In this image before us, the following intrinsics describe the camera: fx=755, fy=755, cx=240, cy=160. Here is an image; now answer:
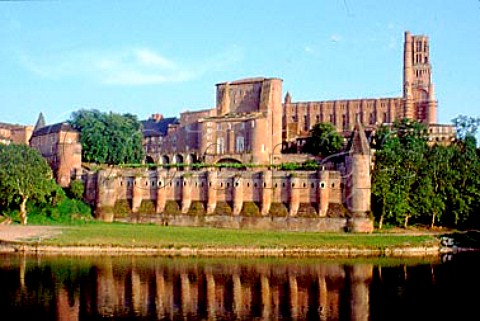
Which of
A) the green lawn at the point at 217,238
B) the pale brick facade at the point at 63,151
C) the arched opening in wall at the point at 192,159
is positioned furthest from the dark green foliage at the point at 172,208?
the arched opening in wall at the point at 192,159

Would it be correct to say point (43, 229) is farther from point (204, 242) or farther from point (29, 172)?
point (204, 242)

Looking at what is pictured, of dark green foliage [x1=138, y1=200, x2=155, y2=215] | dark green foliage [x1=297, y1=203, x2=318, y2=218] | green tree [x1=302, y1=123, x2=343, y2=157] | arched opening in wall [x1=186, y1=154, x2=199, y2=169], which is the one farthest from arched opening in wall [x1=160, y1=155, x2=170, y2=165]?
dark green foliage [x1=297, y1=203, x2=318, y2=218]

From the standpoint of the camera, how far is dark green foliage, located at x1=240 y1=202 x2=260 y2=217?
214 feet

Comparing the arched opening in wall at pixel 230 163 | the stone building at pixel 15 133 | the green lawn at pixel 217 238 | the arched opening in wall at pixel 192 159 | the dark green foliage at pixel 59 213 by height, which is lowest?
the green lawn at pixel 217 238

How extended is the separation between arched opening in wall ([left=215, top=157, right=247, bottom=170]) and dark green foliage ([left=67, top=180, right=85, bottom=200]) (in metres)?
13.8

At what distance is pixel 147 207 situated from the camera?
67688 millimetres

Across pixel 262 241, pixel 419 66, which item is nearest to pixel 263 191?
pixel 262 241

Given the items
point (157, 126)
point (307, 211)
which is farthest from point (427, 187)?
point (157, 126)

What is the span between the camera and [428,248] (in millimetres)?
58344

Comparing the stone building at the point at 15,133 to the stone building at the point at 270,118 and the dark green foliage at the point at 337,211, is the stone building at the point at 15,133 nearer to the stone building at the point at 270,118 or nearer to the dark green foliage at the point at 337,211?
the stone building at the point at 270,118

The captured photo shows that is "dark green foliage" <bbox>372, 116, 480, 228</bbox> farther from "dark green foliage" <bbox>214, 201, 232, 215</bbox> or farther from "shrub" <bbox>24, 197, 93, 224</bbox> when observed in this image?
"shrub" <bbox>24, 197, 93, 224</bbox>

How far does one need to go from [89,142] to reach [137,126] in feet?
38.3

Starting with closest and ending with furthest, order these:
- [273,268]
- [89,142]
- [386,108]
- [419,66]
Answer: [273,268], [89,142], [386,108], [419,66]

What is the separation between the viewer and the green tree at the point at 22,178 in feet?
203
